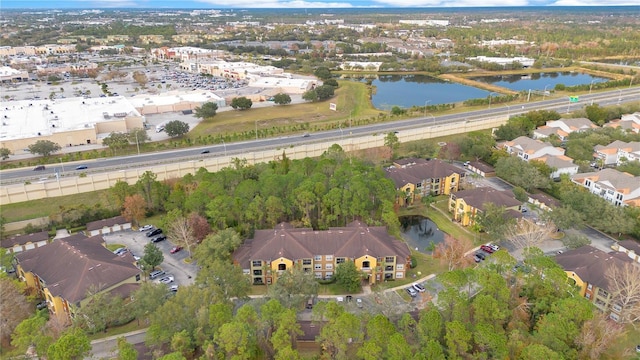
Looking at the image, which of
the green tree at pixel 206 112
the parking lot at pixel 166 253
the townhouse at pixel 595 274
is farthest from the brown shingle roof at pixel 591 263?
the green tree at pixel 206 112

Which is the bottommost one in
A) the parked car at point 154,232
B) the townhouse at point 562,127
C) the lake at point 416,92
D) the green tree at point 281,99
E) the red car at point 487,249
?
the red car at point 487,249

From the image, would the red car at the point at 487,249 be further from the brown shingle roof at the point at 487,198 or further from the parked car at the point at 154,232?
the parked car at the point at 154,232

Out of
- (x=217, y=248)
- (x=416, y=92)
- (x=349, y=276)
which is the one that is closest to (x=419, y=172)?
(x=349, y=276)

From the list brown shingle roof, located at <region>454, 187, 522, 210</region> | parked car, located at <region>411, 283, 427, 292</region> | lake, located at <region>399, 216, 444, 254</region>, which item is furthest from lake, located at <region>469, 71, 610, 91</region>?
parked car, located at <region>411, 283, 427, 292</region>

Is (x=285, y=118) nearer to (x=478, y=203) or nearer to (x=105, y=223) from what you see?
(x=105, y=223)

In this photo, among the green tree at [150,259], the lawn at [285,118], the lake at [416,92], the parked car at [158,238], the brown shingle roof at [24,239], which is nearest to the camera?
the green tree at [150,259]
